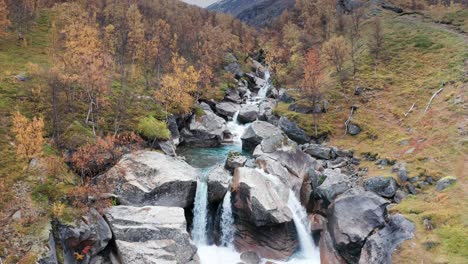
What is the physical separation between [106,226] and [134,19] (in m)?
58.8

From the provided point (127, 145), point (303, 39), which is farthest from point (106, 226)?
point (303, 39)

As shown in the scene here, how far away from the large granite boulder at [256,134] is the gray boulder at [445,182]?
942 inches

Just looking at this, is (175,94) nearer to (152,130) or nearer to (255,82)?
(152,130)

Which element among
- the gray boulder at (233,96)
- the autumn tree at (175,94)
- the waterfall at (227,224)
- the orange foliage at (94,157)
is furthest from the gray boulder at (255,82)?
the orange foliage at (94,157)

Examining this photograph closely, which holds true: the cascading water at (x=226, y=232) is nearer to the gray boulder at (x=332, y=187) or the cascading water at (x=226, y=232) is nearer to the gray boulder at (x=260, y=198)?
the gray boulder at (x=260, y=198)

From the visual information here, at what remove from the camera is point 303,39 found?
95188 millimetres

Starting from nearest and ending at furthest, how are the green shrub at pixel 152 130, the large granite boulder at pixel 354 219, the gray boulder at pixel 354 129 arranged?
1. the large granite boulder at pixel 354 219
2. the green shrub at pixel 152 130
3. the gray boulder at pixel 354 129

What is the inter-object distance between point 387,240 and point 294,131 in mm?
27113

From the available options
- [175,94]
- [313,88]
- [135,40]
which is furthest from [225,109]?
[135,40]

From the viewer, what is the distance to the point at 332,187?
31.5m

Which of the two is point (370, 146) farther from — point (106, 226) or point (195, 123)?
point (106, 226)

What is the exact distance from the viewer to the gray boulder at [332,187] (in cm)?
3111

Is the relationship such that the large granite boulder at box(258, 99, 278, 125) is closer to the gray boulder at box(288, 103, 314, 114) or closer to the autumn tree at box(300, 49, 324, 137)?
the gray boulder at box(288, 103, 314, 114)

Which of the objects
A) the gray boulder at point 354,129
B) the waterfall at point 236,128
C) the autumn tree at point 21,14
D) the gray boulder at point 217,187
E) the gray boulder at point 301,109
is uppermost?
the autumn tree at point 21,14
